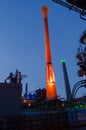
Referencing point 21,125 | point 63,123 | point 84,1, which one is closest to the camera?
point 84,1

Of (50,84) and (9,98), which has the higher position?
(50,84)

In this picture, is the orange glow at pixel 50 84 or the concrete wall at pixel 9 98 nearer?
the concrete wall at pixel 9 98

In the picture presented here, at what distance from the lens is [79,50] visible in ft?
49.5

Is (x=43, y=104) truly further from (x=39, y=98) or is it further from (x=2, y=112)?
(x=2, y=112)

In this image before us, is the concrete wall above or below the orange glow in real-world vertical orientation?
below

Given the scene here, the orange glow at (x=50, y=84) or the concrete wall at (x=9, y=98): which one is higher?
the orange glow at (x=50, y=84)

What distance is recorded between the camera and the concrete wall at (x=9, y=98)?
20.0 metres

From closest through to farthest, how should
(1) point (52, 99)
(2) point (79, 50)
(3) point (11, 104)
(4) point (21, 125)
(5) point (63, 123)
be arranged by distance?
(2) point (79, 50), (4) point (21, 125), (3) point (11, 104), (5) point (63, 123), (1) point (52, 99)

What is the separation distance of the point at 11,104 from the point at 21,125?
2.68 m

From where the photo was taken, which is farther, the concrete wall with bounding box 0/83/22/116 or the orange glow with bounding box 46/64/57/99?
the orange glow with bounding box 46/64/57/99

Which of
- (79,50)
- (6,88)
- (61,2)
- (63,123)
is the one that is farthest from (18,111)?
(61,2)

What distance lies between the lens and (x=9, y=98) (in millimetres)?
20562

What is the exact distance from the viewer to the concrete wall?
2003 cm

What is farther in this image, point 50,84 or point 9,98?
point 50,84
